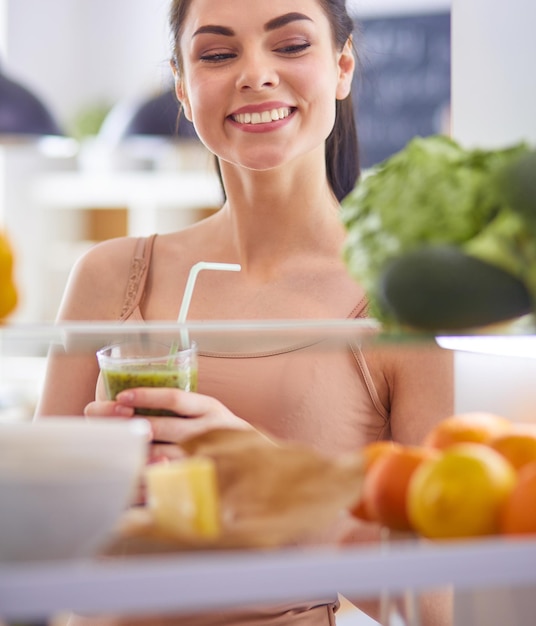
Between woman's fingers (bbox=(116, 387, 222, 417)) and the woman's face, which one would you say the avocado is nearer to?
woman's fingers (bbox=(116, 387, 222, 417))

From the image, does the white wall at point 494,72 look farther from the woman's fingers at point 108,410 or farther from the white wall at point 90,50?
the white wall at point 90,50

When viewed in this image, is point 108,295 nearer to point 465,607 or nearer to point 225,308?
point 225,308

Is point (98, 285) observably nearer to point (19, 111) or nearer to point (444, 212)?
point (444, 212)

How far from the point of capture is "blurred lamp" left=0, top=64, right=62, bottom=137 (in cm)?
338

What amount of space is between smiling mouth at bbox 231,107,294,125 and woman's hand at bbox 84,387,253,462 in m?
0.45

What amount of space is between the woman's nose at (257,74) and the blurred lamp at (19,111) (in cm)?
230

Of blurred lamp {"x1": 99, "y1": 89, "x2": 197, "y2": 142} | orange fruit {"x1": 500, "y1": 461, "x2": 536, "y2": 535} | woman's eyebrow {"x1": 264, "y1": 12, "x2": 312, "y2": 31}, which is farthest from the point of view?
blurred lamp {"x1": 99, "y1": 89, "x2": 197, "y2": 142}

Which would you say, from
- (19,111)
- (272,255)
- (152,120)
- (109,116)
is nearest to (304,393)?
(272,255)

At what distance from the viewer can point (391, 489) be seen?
22.9 inches

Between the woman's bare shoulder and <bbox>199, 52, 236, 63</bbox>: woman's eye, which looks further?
the woman's bare shoulder

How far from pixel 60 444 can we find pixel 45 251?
18.2ft

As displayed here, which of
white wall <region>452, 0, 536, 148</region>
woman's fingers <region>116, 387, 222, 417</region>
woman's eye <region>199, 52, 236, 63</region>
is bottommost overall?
woman's fingers <region>116, 387, 222, 417</region>

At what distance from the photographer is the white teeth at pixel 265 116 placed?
1.25m

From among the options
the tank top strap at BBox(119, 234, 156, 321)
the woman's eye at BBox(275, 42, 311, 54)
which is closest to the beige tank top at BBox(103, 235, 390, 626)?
the tank top strap at BBox(119, 234, 156, 321)
